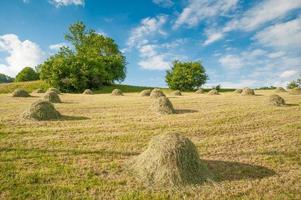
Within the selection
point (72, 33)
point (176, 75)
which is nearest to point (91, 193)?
point (176, 75)

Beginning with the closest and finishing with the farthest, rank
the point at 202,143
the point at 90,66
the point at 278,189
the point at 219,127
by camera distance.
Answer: the point at 278,189 → the point at 202,143 → the point at 219,127 → the point at 90,66

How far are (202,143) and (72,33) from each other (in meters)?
67.2

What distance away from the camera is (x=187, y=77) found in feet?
204

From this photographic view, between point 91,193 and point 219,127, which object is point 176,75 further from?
point 91,193

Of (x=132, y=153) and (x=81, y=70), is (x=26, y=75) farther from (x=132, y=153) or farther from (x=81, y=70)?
(x=132, y=153)

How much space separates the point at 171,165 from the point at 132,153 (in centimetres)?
289

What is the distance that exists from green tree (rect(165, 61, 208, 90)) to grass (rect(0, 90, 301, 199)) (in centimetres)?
4190

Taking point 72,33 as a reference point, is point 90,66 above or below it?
below

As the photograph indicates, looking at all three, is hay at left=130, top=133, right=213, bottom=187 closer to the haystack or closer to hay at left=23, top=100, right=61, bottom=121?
hay at left=23, top=100, right=61, bottom=121

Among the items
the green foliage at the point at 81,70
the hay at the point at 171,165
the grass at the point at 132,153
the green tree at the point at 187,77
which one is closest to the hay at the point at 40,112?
the grass at the point at 132,153

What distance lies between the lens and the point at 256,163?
40.8ft

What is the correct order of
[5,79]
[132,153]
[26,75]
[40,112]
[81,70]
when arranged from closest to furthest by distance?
1. [132,153]
2. [40,112]
3. [81,70]
4. [26,75]
5. [5,79]

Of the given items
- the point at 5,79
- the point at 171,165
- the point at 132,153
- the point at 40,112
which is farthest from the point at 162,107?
the point at 5,79

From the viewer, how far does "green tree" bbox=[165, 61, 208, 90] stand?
2463 inches
